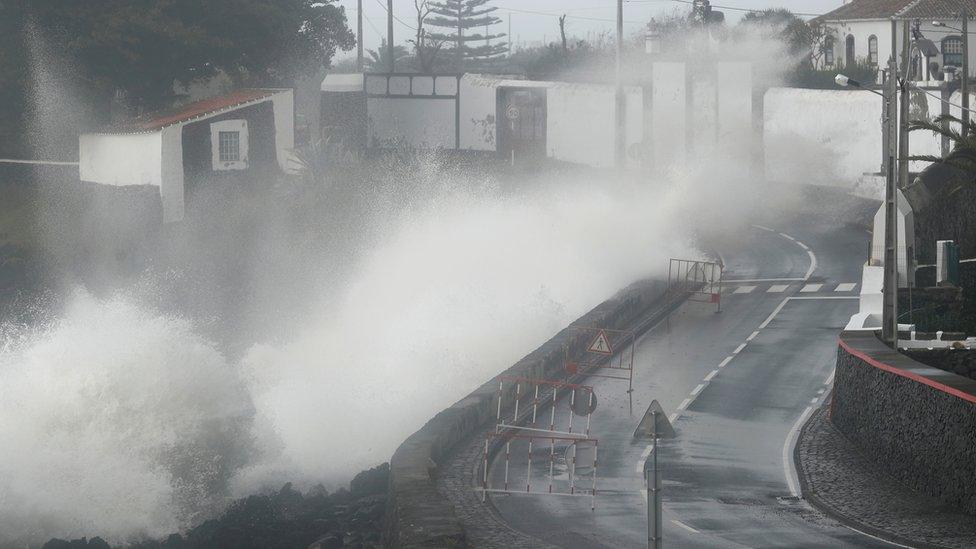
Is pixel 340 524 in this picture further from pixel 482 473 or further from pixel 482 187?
pixel 482 187

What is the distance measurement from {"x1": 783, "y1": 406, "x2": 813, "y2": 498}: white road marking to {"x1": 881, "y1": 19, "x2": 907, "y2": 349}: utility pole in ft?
7.75

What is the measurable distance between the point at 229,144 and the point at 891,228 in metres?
40.8

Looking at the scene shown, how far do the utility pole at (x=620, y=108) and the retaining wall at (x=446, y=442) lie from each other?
22676mm

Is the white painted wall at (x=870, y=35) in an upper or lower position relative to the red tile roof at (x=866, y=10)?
lower

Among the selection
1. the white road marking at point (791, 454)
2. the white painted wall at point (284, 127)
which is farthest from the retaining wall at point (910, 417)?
the white painted wall at point (284, 127)

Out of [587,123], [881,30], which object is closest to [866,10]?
[881,30]

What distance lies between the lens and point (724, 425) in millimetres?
28391

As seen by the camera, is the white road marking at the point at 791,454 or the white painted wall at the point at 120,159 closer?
the white road marking at the point at 791,454

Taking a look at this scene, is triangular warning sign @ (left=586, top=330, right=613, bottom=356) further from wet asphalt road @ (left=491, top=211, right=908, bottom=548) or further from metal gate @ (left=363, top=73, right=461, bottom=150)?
metal gate @ (left=363, top=73, right=461, bottom=150)

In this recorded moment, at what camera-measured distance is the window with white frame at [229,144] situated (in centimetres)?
6228

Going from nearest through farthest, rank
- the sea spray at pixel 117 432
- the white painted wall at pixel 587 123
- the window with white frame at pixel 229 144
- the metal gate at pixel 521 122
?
the sea spray at pixel 117 432 < the window with white frame at pixel 229 144 < the white painted wall at pixel 587 123 < the metal gate at pixel 521 122

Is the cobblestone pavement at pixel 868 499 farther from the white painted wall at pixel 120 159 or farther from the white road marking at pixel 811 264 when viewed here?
the white painted wall at pixel 120 159

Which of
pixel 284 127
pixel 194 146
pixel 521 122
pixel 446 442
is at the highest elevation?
pixel 521 122

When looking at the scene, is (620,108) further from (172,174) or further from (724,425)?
(724,425)
